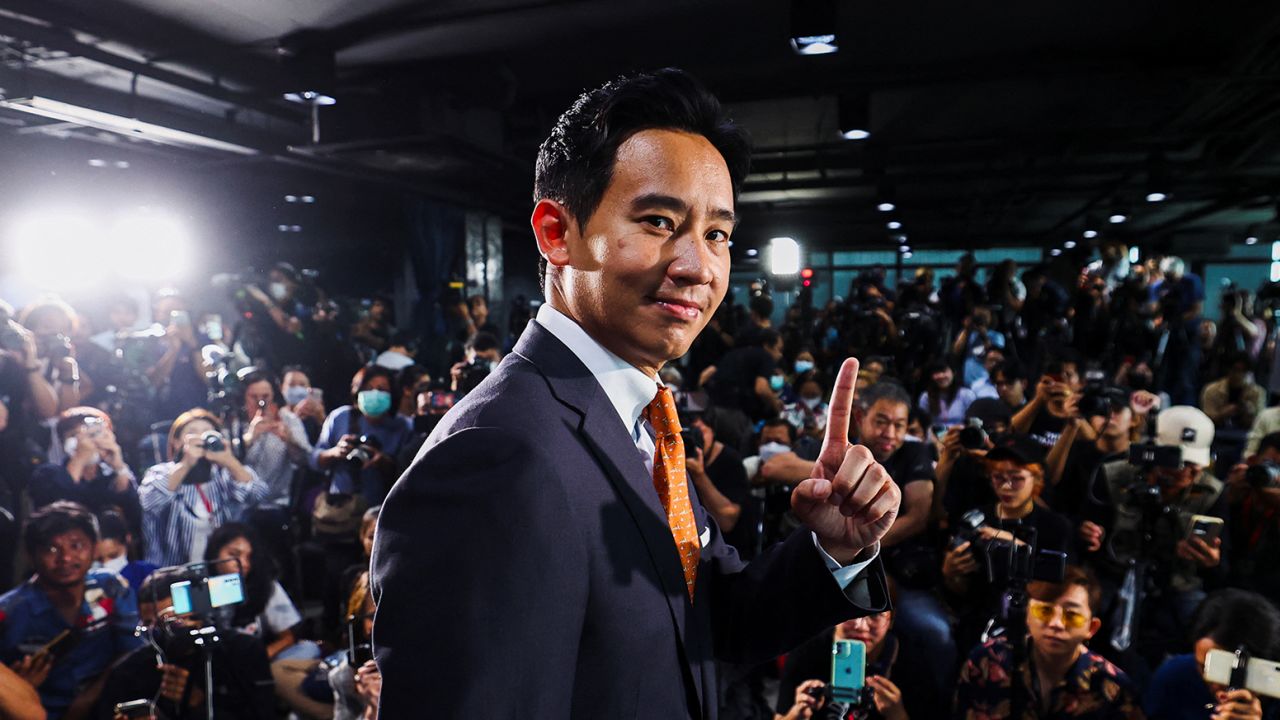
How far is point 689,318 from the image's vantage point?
0.98m

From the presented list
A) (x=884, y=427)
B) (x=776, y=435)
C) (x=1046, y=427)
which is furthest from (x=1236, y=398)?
(x=884, y=427)

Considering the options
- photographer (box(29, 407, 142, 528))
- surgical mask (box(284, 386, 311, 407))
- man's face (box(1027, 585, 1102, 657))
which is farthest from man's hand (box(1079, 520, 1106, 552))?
surgical mask (box(284, 386, 311, 407))

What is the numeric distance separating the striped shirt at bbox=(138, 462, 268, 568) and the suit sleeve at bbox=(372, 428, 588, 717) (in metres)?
4.06

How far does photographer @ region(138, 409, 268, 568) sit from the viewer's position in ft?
14.1

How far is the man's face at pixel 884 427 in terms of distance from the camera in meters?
3.76

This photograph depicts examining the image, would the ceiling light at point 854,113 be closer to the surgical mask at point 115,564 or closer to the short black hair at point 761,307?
the short black hair at point 761,307

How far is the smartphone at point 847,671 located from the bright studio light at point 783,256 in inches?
496

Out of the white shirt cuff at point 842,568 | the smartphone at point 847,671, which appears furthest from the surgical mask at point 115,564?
the white shirt cuff at point 842,568

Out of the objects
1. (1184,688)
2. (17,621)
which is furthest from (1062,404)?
(17,621)

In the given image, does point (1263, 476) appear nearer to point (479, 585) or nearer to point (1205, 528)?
point (1205, 528)

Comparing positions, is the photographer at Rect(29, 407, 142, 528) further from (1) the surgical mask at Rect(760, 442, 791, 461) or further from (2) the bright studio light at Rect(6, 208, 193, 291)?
(2) the bright studio light at Rect(6, 208, 193, 291)

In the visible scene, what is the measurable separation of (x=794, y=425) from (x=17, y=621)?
14.3ft

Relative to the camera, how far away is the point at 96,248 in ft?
31.4

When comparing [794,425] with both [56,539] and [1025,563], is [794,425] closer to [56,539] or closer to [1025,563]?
[1025,563]
